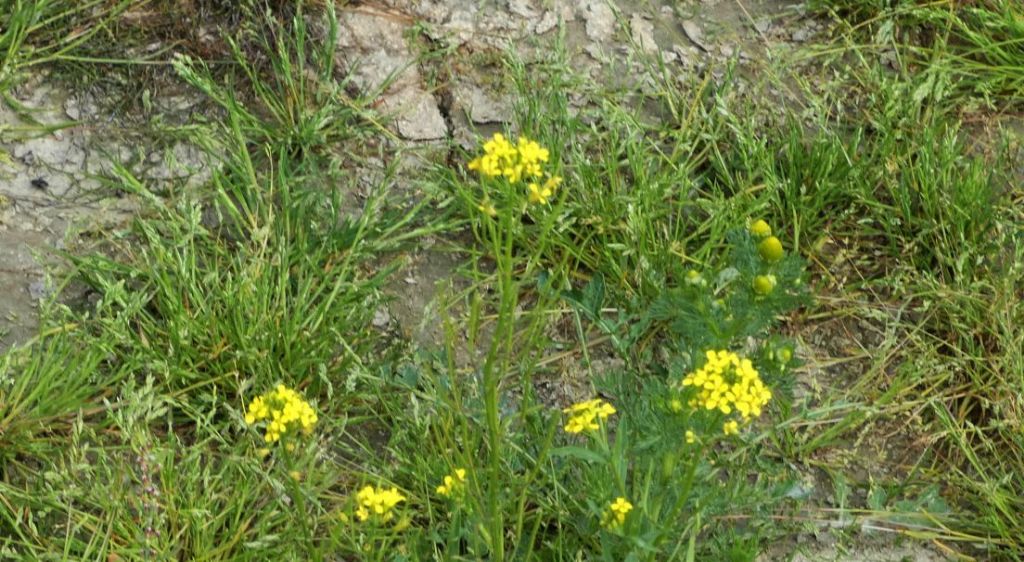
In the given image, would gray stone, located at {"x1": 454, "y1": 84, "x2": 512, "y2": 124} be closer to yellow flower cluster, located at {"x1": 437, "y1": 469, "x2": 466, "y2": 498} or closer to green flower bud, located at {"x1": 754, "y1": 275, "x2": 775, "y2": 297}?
green flower bud, located at {"x1": 754, "y1": 275, "x2": 775, "y2": 297}

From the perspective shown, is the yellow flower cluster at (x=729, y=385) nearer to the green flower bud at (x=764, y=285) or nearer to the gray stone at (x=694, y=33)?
the green flower bud at (x=764, y=285)

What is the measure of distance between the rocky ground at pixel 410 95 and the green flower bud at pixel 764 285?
36.2 inches

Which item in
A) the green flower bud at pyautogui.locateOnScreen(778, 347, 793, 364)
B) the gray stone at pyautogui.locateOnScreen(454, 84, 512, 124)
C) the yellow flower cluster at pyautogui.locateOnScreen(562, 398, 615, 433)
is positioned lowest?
the gray stone at pyautogui.locateOnScreen(454, 84, 512, 124)

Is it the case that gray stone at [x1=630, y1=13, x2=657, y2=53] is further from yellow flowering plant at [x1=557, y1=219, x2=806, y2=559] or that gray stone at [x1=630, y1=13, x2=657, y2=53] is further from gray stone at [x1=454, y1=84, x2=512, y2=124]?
yellow flowering plant at [x1=557, y1=219, x2=806, y2=559]

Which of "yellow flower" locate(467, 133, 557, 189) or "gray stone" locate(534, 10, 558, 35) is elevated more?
"yellow flower" locate(467, 133, 557, 189)

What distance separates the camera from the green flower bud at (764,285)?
7.37 feet

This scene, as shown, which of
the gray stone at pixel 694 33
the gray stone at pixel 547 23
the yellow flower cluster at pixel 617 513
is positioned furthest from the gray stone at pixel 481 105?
the yellow flower cluster at pixel 617 513

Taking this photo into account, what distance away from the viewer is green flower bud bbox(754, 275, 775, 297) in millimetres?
2246

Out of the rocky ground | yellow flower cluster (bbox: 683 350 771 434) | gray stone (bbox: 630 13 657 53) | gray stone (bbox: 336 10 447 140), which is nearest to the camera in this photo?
yellow flower cluster (bbox: 683 350 771 434)

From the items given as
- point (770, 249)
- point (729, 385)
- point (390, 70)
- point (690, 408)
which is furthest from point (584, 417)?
point (390, 70)

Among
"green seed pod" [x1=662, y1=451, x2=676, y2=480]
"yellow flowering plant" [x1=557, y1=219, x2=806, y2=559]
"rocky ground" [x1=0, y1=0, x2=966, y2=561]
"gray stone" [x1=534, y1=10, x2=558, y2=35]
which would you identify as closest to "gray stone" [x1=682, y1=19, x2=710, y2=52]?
"rocky ground" [x1=0, y1=0, x2=966, y2=561]

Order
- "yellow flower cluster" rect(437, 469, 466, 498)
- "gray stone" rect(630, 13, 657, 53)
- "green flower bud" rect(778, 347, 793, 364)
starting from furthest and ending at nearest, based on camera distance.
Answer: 1. "gray stone" rect(630, 13, 657, 53)
2. "green flower bud" rect(778, 347, 793, 364)
3. "yellow flower cluster" rect(437, 469, 466, 498)

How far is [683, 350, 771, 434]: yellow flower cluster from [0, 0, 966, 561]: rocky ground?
1.04 meters

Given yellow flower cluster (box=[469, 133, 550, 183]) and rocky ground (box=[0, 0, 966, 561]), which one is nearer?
yellow flower cluster (box=[469, 133, 550, 183])
